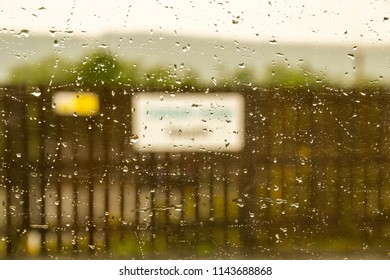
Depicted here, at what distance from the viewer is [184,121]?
6.54 ft

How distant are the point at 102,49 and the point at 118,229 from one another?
62 cm

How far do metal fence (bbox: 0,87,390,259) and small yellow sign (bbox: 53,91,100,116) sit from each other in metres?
0.02

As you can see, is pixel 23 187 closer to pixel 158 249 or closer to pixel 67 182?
pixel 67 182

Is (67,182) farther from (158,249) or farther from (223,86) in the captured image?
(223,86)

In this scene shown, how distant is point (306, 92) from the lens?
200cm

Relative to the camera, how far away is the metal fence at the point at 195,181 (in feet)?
6.55

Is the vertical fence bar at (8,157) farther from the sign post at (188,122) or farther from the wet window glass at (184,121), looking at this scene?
the sign post at (188,122)

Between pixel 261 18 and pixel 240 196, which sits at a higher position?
pixel 261 18

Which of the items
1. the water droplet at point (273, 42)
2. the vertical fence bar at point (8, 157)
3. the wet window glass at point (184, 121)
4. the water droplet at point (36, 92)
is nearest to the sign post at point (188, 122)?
the wet window glass at point (184, 121)

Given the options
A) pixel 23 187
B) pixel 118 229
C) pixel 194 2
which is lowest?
pixel 118 229

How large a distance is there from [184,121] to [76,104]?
14.8 inches

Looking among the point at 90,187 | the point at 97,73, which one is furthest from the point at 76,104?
the point at 90,187

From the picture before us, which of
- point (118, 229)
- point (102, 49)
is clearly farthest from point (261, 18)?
point (118, 229)
